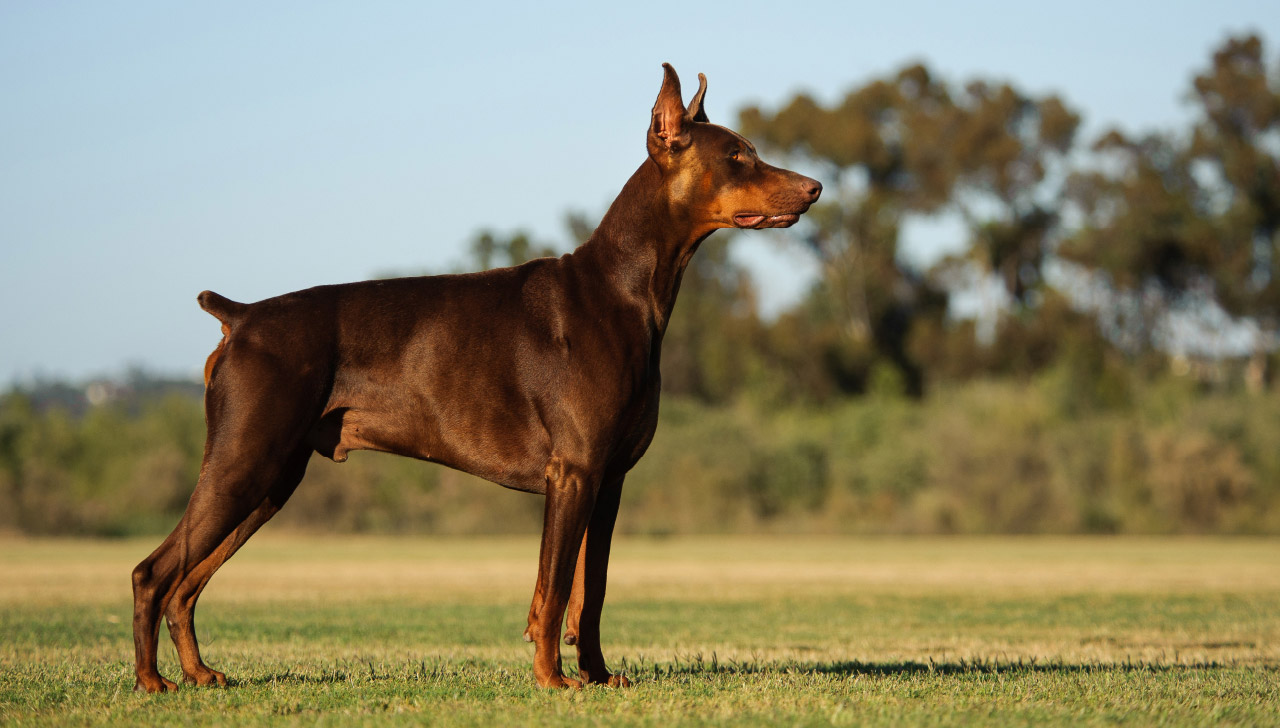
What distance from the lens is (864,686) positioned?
823 cm

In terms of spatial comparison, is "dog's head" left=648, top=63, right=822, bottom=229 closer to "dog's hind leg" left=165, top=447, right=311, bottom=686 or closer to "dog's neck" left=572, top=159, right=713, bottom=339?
"dog's neck" left=572, top=159, right=713, bottom=339

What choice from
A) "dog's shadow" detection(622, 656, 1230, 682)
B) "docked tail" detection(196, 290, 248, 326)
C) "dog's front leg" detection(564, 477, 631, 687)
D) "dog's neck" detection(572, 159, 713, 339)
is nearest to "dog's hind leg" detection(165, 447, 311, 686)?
"docked tail" detection(196, 290, 248, 326)

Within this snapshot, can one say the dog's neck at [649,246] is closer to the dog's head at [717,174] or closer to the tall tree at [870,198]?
the dog's head at [717,174]

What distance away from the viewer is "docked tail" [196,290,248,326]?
779 cm

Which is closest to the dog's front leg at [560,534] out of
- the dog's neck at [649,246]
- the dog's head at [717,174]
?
the dog's neck at [649,246]

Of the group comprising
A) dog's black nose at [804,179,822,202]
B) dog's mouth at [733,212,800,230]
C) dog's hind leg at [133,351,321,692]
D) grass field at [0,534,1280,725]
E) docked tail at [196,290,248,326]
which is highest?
dog's black nose at [804,179,822,202]

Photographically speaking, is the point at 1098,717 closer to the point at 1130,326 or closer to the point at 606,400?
the point at 606,400

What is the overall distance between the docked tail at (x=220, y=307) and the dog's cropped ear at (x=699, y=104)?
9.40ft

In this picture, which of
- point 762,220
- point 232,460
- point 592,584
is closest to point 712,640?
point 592,584

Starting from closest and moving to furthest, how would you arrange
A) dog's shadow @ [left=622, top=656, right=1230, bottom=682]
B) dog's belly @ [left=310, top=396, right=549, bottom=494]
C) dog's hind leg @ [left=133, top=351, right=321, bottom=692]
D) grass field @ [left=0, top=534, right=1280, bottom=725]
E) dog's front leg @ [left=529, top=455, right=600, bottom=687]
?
1. grass field @ [left=0, top=534, right=1280, bottom=725]
2. dog's hind leg @ [left=133, top=351, right=321, bottom=692]
3. dog's front leg @ [left=529, top=455, right=600, bottom=687]
4. dog's belly @ [left=310, top=396, right=549, bottom=494]
5. dog's shadow @ [left=622, top=656, right=1230, bottom=682]

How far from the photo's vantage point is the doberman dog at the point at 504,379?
295 inches

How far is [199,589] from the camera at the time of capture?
808 cm

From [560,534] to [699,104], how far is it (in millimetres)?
2700

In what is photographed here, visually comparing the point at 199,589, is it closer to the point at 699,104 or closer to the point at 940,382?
the point at 699,104
